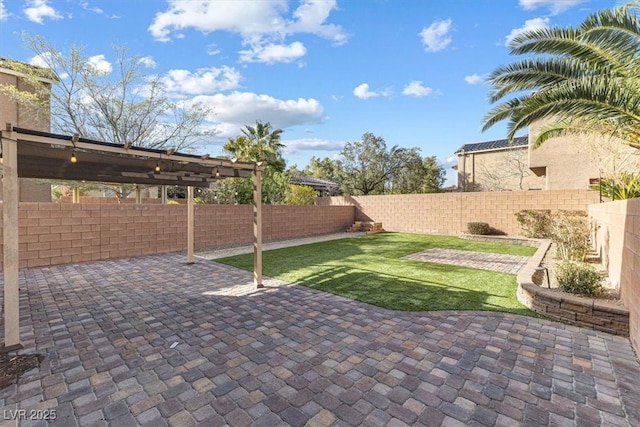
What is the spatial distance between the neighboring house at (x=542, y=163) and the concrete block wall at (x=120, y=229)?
12224mm

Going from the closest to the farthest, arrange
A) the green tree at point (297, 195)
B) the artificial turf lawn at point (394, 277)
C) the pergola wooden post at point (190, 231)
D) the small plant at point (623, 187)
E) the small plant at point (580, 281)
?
the small plant at point (580, 281) → the artificial turf lawn at point (394, 277) → the small plant at point (623, 187) → the pergola wooden post at point (190, 231) → the green tree at point (297, 195)

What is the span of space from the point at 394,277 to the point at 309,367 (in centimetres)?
392

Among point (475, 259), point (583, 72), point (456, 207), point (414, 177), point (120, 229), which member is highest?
point (583, 72)

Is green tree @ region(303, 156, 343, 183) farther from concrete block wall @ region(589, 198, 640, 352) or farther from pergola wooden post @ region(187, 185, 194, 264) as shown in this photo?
concrete block wall @ region(589, 198, 640, 352)

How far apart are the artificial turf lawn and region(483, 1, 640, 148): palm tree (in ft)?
11.8

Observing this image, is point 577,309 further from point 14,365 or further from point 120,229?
point 120,229

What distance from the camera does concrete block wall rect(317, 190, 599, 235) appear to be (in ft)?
39.7

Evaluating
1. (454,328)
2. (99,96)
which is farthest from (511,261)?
(99,96)

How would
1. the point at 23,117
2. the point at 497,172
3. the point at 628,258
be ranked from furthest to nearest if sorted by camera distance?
the point at 497,172, the point at 23,117, the point at 628,258

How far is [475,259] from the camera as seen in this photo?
8.49 m

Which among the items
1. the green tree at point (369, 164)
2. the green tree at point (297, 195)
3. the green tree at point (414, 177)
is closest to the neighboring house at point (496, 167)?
the green tree at point (414, 177)

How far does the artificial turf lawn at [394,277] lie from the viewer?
193 inches

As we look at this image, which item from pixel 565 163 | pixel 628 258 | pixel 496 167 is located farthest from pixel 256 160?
pixel 496 167

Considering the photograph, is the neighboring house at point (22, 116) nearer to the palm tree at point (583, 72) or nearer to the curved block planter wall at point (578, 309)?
the palm tree at point (583, 72)
